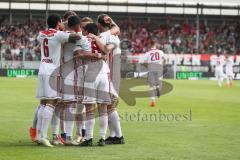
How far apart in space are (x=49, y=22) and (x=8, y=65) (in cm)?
4254

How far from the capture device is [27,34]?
201 feet

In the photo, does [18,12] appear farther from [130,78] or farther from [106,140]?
[106,140]

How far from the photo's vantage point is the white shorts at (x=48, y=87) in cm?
1277

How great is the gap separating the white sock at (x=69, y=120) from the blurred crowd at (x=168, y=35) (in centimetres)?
4599

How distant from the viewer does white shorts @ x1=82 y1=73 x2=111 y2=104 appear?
12836mm

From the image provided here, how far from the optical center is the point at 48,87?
41.9ft

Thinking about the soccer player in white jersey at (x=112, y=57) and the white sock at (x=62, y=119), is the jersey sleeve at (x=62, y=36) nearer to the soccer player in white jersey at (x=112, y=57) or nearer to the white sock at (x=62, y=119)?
the soccer player in white jersey at (x=112, y=57)

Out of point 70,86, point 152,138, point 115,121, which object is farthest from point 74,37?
point 152,138

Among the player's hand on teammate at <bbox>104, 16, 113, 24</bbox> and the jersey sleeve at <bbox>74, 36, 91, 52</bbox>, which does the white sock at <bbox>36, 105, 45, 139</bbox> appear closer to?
the jersey sleeve at <bbox>74, 36, 91, 52</bbox>

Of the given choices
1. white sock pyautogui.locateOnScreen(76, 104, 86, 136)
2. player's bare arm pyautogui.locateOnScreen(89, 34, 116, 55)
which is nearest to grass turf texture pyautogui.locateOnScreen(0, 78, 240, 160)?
white sock pyautogui.locateOnScreen(76, 104, 86, 136)

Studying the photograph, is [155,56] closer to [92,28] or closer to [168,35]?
[92,28]

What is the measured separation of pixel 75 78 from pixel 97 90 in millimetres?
537

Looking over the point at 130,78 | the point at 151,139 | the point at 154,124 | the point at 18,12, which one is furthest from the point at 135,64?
the point at 151,139

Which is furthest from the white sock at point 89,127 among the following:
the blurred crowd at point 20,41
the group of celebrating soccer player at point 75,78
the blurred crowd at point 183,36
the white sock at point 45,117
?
the blurred crowd at point 183,36
